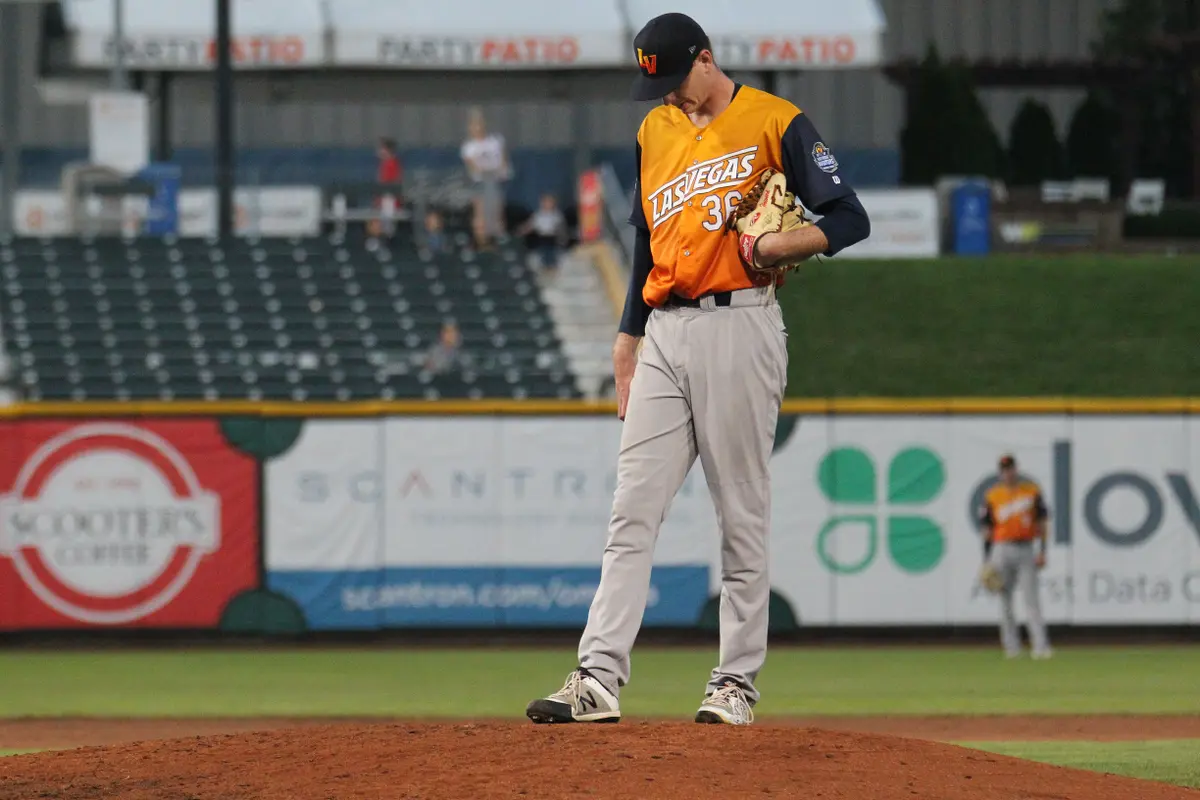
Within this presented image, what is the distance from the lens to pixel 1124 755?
782 centimetres

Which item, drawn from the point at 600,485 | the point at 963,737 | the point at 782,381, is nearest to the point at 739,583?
the point at 782,381

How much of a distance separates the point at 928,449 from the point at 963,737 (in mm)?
6119

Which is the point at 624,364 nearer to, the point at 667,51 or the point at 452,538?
the point at 667,51

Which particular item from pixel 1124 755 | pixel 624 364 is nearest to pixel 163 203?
pixel 1124 755

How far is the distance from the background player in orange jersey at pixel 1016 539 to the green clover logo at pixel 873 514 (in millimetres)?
924

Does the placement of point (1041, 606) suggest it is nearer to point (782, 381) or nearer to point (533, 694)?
point (533, 694)

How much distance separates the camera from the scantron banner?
15594 mm

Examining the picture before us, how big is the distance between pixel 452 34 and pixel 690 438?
23850mm

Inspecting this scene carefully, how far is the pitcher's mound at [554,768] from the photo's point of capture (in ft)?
15.6

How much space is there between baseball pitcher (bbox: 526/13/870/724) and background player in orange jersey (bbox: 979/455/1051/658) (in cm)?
934

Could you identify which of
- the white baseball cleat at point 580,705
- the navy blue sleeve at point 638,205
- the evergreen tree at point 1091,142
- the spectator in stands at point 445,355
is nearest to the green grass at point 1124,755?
the white baseball cleat at point 580,705

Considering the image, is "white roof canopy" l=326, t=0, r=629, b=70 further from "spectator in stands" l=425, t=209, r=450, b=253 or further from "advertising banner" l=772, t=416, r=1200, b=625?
"advertising banner" l=772, t=416, r=1200, b=625

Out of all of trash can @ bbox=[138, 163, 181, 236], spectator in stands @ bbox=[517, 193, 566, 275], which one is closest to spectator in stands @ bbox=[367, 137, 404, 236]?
spectator in stands @ bbox=[517, 193, 566, 275]

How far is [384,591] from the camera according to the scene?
15617 mm
